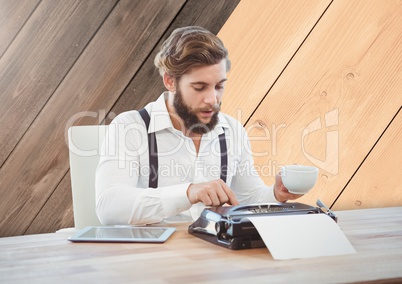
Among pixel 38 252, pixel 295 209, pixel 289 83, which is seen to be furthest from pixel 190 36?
pixel 38 252

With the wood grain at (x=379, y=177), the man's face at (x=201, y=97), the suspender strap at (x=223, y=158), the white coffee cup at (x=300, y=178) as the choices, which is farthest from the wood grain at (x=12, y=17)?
the wood grain at (x=379, y=177)

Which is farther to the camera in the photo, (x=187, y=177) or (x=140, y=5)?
(x=140, y=5)

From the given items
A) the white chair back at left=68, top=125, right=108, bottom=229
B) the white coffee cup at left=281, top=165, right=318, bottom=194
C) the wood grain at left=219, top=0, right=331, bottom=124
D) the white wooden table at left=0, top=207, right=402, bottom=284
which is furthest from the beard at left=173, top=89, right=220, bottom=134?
the white wooden table at left=0, top=207, right=402, bottom=284

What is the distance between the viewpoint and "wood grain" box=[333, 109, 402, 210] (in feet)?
8.67

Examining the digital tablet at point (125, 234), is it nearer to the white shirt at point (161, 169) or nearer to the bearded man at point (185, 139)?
the white shirt at point (161, 169)

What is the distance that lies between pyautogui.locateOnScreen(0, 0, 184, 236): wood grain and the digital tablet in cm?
95

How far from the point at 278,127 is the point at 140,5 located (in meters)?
0.82

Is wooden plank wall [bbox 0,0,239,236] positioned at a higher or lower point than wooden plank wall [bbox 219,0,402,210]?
lower

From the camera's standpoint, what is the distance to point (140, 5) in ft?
7.71

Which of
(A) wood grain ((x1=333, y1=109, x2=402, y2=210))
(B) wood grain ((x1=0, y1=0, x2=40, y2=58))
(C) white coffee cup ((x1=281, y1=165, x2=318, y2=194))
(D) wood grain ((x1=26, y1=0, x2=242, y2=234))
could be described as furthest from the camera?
(A) wood grain ((x1=333, y1=109, x2=402, y2=210))

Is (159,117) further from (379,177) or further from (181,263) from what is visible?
(379,177)

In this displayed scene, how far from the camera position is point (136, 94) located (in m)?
2.39

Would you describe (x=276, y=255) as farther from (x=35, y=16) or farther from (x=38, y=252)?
(x=35, y=16)

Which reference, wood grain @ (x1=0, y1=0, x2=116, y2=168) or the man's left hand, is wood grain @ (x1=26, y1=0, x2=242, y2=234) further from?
the man's left hand
